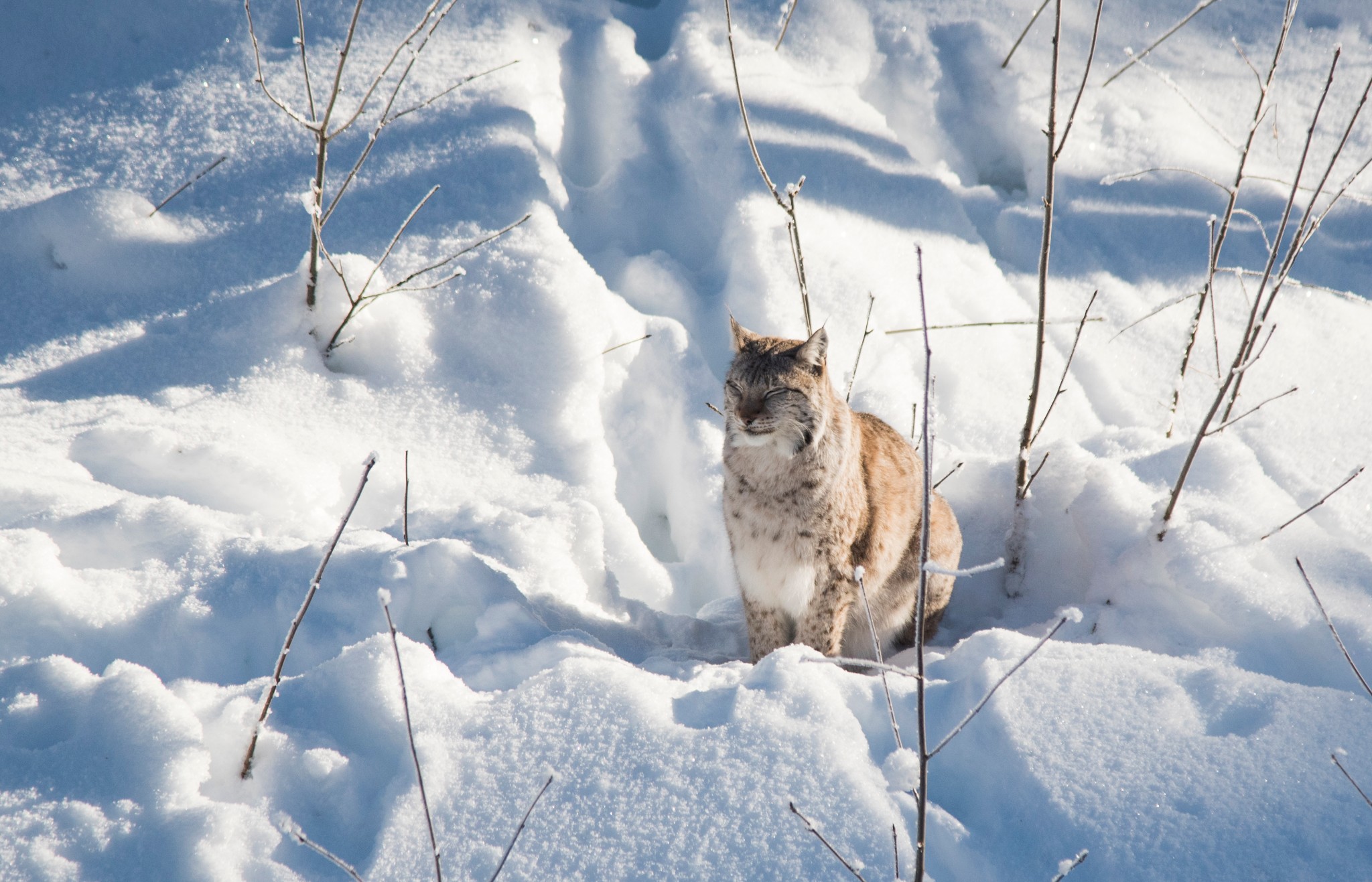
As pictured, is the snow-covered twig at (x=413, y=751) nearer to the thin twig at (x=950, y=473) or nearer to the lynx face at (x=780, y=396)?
the lynx face at (x=780, y=396)

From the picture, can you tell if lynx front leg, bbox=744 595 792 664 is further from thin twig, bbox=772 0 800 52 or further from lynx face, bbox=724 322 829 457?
thin twig, bbox=772 0 800 52

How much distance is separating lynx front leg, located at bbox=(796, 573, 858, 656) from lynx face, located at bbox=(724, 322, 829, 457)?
0.52 meters

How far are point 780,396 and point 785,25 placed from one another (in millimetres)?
3018

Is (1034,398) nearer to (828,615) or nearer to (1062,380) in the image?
(1062,380)

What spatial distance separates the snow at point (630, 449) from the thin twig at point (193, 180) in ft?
0.17

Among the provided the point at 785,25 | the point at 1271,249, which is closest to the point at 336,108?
the point at 785,25

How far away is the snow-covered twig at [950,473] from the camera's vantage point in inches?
123

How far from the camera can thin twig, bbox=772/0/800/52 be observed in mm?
4429

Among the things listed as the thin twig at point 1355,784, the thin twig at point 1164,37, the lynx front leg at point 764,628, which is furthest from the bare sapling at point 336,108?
the thin twig at point 1355,784

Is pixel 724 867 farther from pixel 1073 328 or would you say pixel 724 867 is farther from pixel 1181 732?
pixel 1073 328

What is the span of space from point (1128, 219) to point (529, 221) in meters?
3.18

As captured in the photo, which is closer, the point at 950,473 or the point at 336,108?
the point at 950,473

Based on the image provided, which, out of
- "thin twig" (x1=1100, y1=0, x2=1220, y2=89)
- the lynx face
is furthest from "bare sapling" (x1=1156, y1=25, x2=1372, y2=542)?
the lynx face

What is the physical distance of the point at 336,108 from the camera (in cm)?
387
